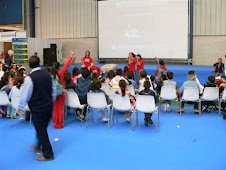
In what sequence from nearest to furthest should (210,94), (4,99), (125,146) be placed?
1. (125,146)
2. (4,99)
3. (210,94)

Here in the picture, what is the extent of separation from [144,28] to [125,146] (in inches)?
380

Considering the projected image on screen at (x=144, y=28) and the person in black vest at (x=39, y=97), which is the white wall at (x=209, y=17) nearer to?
the projected image on screen at (x=144, y=28)

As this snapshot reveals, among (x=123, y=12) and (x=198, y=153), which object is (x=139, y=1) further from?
(x=198, y=153)

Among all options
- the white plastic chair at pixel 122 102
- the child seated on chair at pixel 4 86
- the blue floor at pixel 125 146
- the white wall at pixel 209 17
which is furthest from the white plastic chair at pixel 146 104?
the white wall at pixel 209 17

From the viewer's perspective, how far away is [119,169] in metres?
3.51

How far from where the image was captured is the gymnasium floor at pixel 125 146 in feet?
12.0

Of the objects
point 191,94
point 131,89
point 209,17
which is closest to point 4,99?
point 131,89

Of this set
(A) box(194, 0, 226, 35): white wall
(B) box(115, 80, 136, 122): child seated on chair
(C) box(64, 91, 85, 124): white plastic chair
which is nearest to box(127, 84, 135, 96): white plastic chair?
(B) box(115, 80, 136, 122): child seated on chair

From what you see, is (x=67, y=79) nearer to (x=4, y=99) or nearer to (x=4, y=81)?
(x=4, y=99)

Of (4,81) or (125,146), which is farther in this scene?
(4,81)

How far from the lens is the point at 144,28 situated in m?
13.2

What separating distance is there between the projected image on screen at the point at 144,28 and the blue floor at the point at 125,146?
720 centimetres

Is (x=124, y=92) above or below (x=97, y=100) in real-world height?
above

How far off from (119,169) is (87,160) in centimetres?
A: 54
